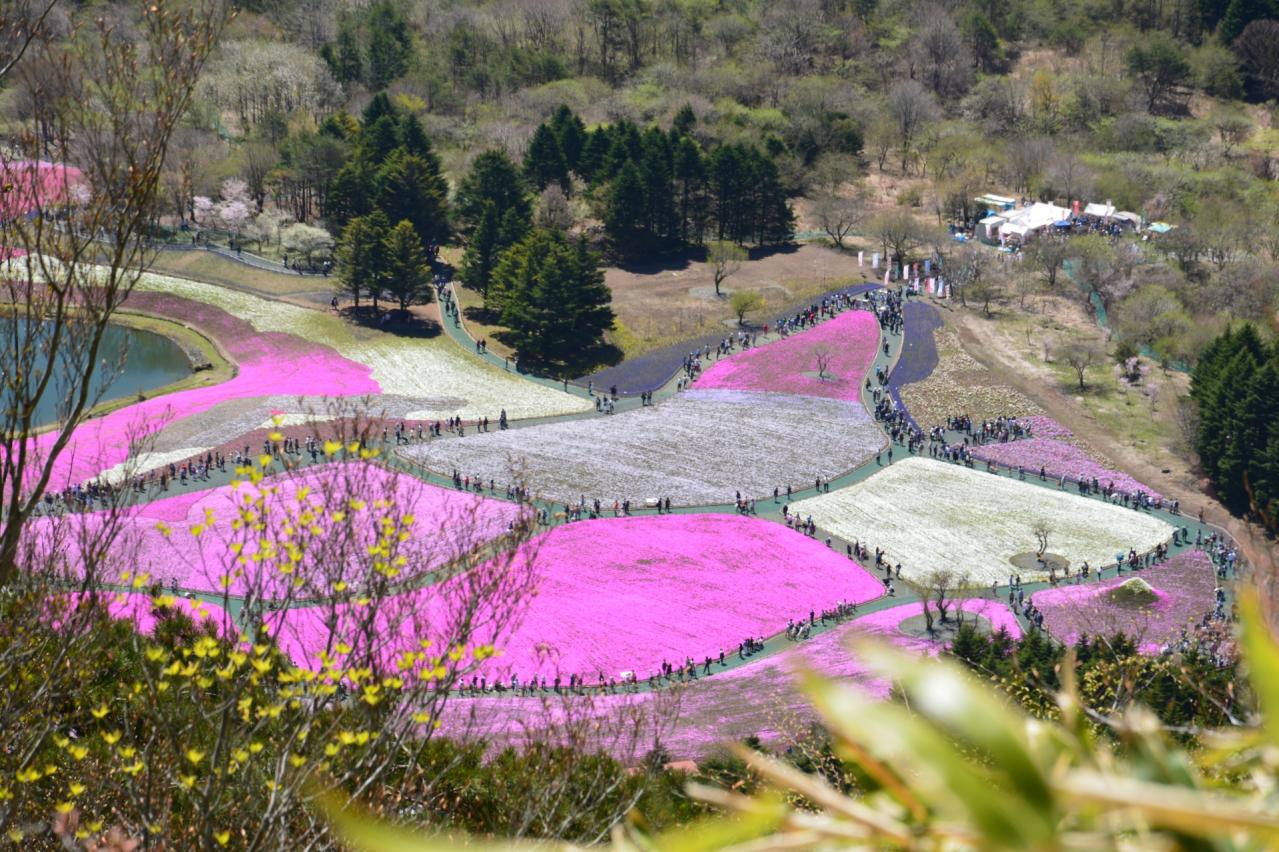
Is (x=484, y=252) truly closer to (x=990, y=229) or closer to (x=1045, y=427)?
(x=1045, y=427)

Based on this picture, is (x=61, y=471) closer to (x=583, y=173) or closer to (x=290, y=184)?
(x=290, y=184)

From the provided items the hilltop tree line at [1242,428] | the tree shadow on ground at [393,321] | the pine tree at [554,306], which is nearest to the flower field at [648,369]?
the pine tree at [554,306]

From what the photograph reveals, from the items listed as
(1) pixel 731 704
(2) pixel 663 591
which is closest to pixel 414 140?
(2) pixel 663 591

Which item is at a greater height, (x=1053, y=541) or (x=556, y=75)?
(x=556, y=75)

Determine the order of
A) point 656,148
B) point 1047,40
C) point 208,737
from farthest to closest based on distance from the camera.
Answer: point 1047,40 → point 656,148 → point 208,737

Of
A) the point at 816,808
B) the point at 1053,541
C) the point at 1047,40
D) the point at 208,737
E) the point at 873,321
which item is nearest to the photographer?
the point at 208,737

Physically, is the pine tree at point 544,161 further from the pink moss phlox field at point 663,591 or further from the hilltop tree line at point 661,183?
the pink moss phlox field at point 663,591

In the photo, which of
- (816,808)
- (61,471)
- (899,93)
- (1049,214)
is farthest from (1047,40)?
(816,808)
